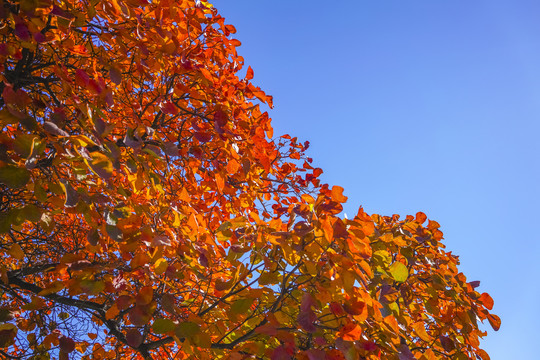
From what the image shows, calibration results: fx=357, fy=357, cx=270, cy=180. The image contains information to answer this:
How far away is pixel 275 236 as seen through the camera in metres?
1.79

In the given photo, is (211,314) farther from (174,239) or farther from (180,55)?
(180,55)

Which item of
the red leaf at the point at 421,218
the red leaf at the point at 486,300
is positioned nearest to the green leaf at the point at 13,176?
the red leaf at the point at 421,218

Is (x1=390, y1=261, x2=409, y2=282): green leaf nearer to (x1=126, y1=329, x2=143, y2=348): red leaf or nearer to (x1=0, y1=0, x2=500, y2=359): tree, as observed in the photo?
(x1=0, y1=0, x2=500, y2=359): tree

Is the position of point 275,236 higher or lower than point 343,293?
higher

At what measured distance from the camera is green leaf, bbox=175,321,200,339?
1559mm

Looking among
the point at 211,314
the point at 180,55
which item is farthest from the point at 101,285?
the point at 180,55

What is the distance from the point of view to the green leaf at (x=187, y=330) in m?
1.56

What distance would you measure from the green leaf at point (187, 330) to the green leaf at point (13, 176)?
0.86m

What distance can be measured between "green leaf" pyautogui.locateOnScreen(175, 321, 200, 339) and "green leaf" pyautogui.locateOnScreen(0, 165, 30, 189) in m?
0.86

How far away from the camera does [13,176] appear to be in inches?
53.8

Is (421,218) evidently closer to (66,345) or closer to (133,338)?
(133,338)

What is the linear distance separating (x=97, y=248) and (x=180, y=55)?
4.49 feet

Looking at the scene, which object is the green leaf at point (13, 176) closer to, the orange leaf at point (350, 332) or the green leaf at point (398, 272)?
the orange leaf at point (350, 332)

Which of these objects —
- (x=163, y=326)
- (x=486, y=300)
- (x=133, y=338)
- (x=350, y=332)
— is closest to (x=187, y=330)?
(x=163, y=326)
